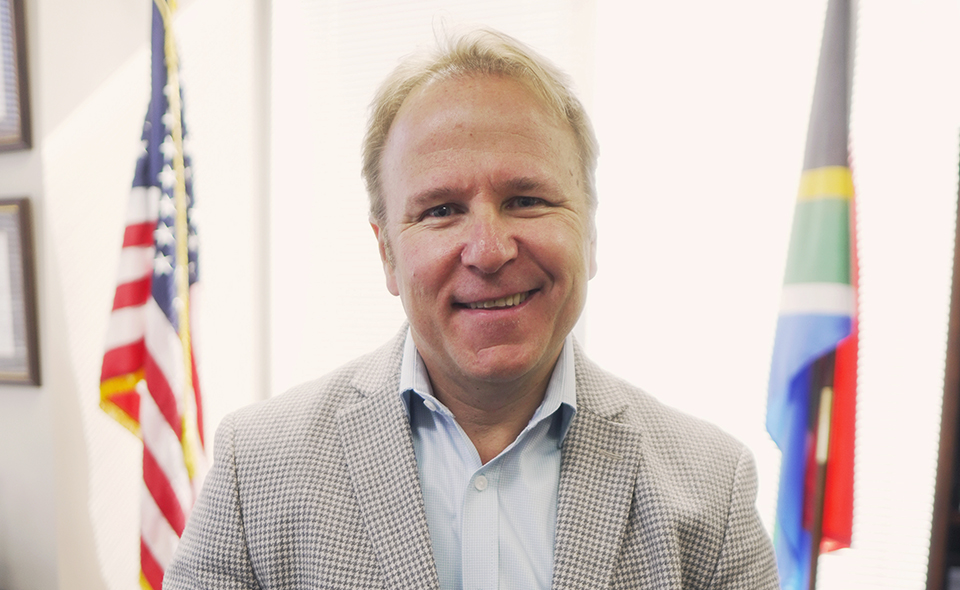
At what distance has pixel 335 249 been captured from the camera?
2279mm

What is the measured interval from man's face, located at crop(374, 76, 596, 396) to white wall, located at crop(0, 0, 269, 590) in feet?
5.27

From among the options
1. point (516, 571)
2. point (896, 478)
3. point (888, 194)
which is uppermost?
point (888, 194)

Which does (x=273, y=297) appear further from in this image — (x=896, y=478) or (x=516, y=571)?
(x=896, y=478)

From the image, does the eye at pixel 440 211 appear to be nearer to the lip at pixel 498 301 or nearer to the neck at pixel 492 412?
the lip at pixel 498 301

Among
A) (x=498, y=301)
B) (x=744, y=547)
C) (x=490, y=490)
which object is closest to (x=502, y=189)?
(x=498, y=301)

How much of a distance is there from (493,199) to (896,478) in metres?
1.60

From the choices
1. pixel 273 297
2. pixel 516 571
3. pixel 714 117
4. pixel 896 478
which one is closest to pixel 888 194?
pixel 714 117

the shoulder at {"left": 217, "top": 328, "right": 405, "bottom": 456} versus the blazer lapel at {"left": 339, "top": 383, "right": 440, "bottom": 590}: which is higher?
the shoulder at {"left": 217, "top": 328, "right": 405, "bottom": 456}

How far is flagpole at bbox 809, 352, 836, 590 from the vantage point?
1.51 metres

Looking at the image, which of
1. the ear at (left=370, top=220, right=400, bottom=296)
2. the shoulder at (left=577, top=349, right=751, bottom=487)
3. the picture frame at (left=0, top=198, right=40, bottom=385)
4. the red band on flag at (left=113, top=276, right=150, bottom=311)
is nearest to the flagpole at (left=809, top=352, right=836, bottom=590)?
the shoulder at (left=577, top=349, right=751, bottom=487)

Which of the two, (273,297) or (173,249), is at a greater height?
(173,249)

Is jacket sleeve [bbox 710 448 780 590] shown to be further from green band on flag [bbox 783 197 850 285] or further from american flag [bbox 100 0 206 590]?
american flag [bbox 100 0 206 590]

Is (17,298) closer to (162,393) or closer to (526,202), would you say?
(162,393)

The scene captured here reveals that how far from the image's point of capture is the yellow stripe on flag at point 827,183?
1.50 metres
